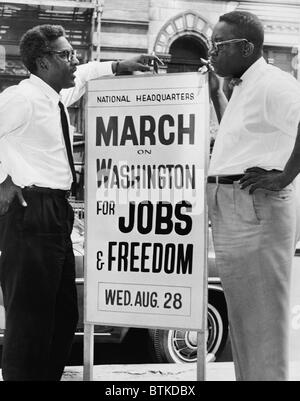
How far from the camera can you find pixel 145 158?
3320mm

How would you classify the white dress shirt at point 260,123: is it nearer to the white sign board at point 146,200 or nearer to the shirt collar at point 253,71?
the shirt collar at point 253,71

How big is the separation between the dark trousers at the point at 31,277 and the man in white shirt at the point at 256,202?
81cm

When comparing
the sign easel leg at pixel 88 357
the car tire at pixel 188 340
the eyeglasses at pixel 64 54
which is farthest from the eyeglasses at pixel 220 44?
the car tire at pixel 188 340

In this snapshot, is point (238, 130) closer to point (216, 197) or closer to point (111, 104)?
point (216, 197)

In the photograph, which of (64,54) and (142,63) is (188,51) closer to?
(142,63)

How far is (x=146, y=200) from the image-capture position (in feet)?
10.9

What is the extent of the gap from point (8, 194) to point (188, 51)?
16.6ft

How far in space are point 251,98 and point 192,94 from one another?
1.47 feet

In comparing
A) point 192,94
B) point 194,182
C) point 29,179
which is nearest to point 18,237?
point 29,179

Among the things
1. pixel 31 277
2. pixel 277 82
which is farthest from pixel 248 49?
pixel 31 277

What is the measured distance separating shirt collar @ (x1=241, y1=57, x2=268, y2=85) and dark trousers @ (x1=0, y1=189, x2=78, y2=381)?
1.01m

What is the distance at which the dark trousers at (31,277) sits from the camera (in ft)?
10.3

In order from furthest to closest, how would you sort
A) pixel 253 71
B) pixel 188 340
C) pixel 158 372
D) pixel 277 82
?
pixel 188 340, pixel 158 372, pixel 253 71, pixel 277 82
